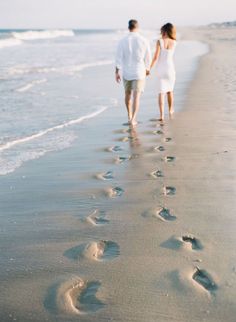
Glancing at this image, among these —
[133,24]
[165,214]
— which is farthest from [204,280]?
[133,24]

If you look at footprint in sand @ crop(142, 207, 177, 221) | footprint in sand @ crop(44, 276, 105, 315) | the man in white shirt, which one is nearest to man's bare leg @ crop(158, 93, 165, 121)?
the man in white shirt

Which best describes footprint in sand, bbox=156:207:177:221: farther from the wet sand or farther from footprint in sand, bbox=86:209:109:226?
footprint in sand, bbox=86:209:109:226

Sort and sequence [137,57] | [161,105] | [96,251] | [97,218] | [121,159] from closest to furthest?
[96,251]
[97,218]
[121,159]
[137,57]
[161,105]

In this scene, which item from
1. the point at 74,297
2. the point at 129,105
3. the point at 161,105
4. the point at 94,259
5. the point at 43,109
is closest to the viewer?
the point at 74,297

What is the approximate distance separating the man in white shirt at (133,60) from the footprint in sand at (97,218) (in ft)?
13.1

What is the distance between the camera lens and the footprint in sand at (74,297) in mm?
2379

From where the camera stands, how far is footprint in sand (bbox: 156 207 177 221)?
11.6 feet

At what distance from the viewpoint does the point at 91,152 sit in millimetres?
5828

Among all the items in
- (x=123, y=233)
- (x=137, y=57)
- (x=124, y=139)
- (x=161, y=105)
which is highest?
(x=137, y=57)

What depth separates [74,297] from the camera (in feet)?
8.18

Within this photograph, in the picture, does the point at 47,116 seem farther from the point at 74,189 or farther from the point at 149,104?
the point at 74,189

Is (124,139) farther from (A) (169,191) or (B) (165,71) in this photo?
(A) (169,191)

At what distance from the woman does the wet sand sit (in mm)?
1936

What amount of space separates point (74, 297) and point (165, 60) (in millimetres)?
5964
